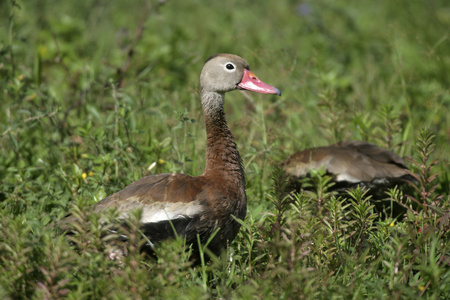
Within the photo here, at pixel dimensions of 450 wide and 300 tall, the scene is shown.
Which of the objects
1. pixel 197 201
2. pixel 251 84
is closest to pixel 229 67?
pixel 251 84

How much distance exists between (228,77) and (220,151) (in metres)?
0.62

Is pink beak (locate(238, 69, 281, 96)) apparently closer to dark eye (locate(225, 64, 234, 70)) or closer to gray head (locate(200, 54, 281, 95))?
gray head (locate(200, 54, 281, 95))

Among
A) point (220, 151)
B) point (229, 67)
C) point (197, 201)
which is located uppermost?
point (229, 67)

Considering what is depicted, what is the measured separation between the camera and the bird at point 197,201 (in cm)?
331

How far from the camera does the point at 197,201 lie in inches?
132

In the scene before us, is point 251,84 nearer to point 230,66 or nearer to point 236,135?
point 230,66

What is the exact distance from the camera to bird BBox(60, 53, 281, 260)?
3309 mm

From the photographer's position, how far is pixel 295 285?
262 centimetres

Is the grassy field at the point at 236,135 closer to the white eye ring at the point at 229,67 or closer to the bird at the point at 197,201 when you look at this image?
the bird at the point at 197,201

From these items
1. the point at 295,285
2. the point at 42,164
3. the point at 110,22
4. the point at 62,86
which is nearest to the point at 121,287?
the point at 295,285

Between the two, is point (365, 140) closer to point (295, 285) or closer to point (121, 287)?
point (295, 285)

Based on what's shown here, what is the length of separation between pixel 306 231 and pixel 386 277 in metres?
0.52

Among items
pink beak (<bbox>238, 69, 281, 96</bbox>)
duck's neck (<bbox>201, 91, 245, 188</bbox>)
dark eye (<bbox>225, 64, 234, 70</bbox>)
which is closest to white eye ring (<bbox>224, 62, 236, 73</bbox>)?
dark eye (<bbox>225, 64, 234, 70</bbox>)

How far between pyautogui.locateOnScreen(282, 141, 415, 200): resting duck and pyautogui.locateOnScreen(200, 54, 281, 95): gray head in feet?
2.83
